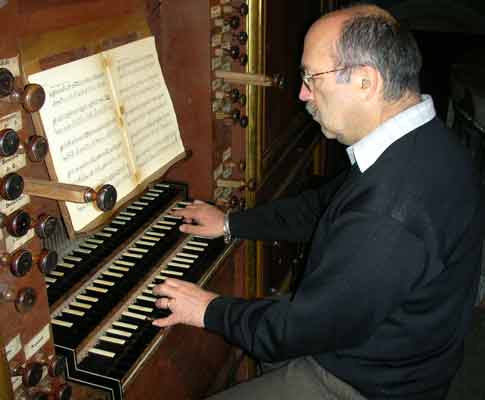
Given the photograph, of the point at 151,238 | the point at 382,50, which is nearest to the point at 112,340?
the point at 151,238

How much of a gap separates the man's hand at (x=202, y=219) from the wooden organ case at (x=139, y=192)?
63mm

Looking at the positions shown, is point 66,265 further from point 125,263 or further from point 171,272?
point 171,272

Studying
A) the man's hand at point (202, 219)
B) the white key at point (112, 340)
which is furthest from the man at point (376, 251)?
the man's hand at point (202, 219)

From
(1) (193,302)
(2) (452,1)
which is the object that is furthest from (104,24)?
(2) (452,1)

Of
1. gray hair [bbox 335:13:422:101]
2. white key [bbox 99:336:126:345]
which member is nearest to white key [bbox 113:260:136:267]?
white key [bbox 99:336:126:345]

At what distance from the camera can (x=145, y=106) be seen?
1809mm

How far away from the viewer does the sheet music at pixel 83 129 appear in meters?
1.38

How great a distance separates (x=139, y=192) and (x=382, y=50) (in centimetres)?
82

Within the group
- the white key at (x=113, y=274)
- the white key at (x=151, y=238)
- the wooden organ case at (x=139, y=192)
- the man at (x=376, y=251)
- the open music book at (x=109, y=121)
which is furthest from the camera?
the white key at (x=151, y=238)

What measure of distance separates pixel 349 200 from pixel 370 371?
49 centimetres

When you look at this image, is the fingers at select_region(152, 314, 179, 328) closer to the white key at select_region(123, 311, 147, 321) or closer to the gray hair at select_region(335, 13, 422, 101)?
the white key at select_region(123, 311, 147, 321)

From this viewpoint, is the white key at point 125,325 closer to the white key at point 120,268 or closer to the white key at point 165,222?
the white key at point 120,268

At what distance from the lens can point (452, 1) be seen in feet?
18.6

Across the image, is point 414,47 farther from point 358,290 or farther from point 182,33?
point 182,33
